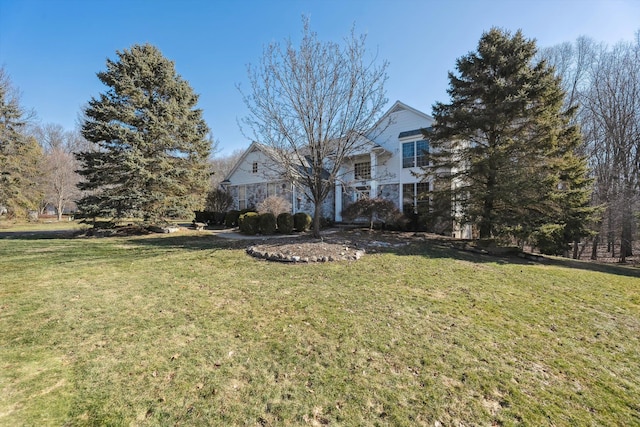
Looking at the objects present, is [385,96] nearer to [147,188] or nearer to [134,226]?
[147,188]

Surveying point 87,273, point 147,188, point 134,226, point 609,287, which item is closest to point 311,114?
point 87,273

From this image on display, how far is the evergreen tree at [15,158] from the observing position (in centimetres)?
1839

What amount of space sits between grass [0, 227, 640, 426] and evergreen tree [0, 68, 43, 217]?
752 inches

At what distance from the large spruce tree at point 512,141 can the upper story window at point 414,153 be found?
415 centimetres

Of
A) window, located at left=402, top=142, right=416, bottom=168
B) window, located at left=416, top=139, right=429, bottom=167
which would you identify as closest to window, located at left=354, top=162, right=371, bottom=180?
window, located at left=402, top=142, right=416, bottom=168

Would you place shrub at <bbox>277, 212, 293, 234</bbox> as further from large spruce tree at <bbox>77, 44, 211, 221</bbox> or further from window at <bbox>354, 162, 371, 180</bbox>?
window at <bbox>354, 162, 371, 180</bbox>

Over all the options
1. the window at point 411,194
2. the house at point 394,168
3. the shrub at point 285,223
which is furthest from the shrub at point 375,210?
the shrub at point 285,223

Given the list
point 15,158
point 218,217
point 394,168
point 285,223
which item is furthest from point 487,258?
point 15,158

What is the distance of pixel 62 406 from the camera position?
2.21 metres

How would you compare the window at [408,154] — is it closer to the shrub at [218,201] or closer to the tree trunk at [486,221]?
the tree trunk at [486,221]

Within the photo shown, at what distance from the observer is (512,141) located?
33.0 feet

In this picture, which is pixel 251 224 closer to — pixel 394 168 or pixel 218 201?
pixel 394 168

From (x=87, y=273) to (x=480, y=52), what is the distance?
48.5ft

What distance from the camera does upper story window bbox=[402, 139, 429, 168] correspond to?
1559 centimetres
